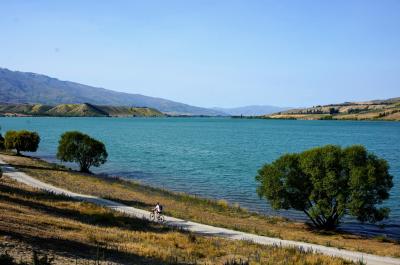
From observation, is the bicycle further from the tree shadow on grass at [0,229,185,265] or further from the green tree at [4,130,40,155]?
the green tree at [4,130,40,155]

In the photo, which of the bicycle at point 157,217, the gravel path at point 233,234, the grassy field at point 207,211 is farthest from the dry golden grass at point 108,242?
the grassy field at point 207,211

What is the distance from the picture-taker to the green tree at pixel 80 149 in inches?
3118

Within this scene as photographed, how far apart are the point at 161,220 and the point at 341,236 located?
16247 millimetres

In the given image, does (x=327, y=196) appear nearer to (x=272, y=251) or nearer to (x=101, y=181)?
(x=272, y=251)

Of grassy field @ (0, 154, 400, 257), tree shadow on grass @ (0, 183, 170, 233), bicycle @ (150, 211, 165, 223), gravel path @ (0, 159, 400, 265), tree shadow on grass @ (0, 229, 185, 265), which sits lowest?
grassy field @ (0, 154, 400, 257)

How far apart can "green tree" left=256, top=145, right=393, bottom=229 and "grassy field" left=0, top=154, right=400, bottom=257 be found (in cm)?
208

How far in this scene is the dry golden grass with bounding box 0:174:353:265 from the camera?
22.8 meters

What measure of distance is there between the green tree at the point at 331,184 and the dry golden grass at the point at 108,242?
51.4 feet

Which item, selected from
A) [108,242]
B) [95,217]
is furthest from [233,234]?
[108,242]

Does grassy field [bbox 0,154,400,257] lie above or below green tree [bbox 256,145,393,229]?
below

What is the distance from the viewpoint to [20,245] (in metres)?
22.1

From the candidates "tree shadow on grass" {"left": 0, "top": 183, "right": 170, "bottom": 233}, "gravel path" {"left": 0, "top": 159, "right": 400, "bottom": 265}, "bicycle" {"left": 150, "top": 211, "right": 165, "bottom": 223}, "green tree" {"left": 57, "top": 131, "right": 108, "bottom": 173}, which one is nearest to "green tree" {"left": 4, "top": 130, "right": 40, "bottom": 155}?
"green tree" {"left": 57, "top": 131, "right": 108, "bottom": 173}

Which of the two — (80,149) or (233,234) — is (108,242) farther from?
(80,149)

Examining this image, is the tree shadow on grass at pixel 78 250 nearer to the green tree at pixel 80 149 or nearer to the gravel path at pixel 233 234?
the gravel path at pixel 233 234
